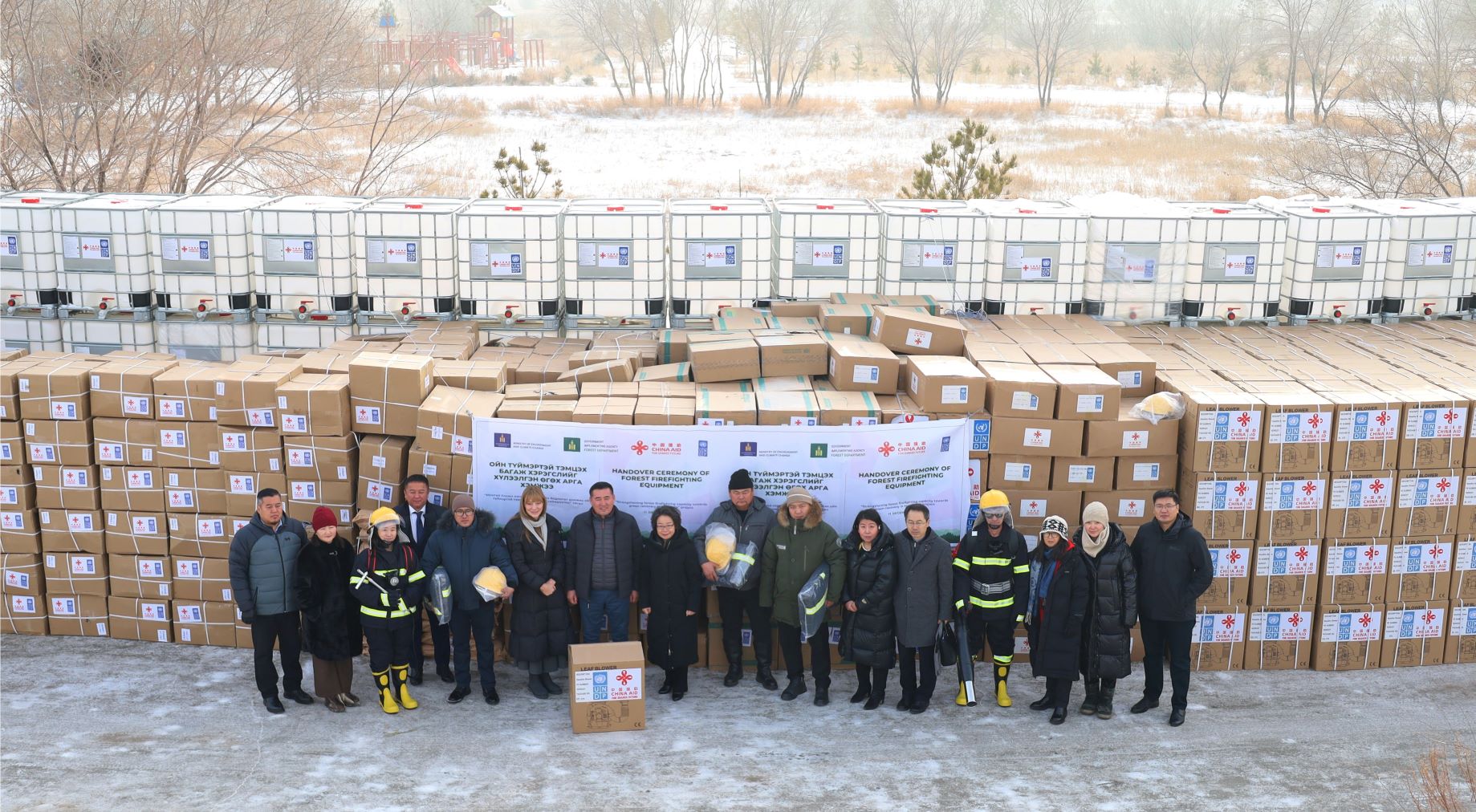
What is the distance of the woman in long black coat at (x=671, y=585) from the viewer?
866 cm

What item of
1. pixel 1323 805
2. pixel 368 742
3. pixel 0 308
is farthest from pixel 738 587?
pixel 0 308

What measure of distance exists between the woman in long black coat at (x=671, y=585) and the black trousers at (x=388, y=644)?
5.27 feet

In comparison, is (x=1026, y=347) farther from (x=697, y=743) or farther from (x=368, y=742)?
(x=368, y=742)

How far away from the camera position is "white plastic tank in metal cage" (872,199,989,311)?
11.5 metres

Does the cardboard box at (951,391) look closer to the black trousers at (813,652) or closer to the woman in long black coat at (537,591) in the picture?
the black trousers at (813,652)

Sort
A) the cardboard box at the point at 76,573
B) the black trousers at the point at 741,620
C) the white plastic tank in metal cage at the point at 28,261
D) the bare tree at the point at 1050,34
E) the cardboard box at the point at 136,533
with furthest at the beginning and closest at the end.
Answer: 1. the bare tree at the point at 1050,34
2. the white plastic tank in metal cage at the point at 28,261
3. the cardboard box at the point at 76,573
4. the cardboard box at the point at 136,533
5. the black trousers at the point at 741,620

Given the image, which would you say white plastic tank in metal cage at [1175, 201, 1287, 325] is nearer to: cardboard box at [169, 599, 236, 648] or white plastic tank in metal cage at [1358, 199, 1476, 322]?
white plastic tank in metal cage at [1358, 199, 1476, 322]

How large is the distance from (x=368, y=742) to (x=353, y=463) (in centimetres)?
223

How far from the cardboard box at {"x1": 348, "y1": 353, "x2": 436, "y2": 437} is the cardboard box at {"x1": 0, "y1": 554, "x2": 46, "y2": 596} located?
282 cm

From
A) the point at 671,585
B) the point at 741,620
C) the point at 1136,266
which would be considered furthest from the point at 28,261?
the point at 1136,266

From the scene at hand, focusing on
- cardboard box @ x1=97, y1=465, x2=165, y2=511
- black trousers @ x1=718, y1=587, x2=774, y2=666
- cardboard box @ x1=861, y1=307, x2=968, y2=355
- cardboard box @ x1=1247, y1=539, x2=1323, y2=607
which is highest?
cardboard box @ x1=861, y1=307, x2=968, y2=355

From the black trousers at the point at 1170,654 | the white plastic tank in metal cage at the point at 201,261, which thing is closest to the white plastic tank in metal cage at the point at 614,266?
the white plastic tank in metal cage at the point at 201,261

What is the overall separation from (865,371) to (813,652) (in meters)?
2.18

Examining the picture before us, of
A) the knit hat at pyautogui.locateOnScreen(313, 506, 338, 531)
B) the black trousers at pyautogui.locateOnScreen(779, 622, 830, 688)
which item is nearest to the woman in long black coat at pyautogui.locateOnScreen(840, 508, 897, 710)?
the black trousers at pyautogui.locateOnScreen(779, 622, 830, 688)
